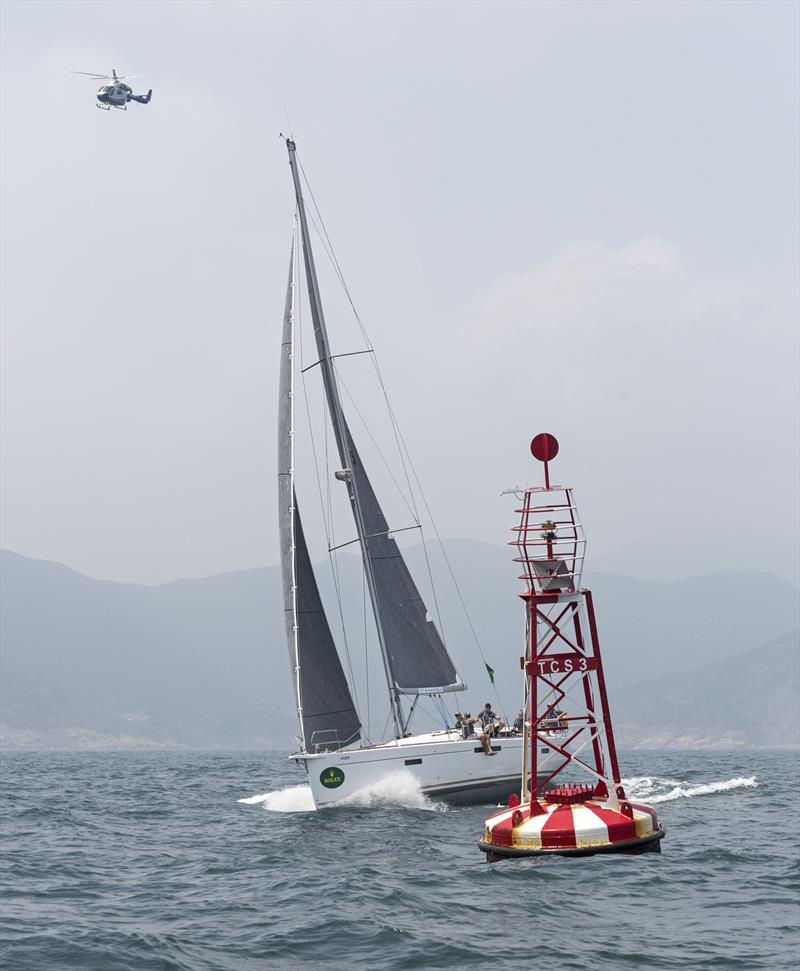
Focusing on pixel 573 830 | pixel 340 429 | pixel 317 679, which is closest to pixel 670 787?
pixel 317 679

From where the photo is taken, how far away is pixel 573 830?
77.5ft

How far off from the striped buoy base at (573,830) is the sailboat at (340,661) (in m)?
13.2

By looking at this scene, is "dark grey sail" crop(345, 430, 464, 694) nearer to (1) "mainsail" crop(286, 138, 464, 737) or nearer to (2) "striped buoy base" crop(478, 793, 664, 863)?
(1) "mainsail" crop(286, 138, 464, 737)

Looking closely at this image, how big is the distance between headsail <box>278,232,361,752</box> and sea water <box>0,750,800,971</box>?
270 centimetres

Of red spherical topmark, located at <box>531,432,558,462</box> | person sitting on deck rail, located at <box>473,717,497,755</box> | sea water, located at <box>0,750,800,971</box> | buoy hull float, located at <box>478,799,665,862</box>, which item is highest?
red spherical topmark, located at <box>531,432,558,462</box>

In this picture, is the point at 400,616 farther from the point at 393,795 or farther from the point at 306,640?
the point at 393,795

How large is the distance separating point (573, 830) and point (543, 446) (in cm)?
835

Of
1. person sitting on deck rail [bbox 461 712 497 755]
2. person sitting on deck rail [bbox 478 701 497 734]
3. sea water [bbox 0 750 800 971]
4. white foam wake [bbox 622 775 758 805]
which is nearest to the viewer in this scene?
sea water [bbox 0 750 800 971]

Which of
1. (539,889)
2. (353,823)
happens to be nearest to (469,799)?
(353,823)

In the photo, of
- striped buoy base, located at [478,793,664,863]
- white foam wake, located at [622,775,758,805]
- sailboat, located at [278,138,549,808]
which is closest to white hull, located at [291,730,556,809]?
sailboat, located at [278,138,549,808]

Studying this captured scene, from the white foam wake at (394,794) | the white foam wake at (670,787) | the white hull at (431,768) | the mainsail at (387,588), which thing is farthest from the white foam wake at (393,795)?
the white foam wake at (670,787)

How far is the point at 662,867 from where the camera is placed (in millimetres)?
24203

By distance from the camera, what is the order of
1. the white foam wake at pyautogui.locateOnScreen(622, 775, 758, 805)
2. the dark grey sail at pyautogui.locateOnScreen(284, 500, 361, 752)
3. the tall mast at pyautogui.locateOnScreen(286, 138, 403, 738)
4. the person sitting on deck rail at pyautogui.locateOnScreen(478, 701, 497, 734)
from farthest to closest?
the white foam wake at pyautogui.locateOnScreen(622, 775, 758, 805) → the tall mast at pyautogui.locateOnScreen(286, 138, 403, 738) → the person sitting on deck rail at pyautogui.locateOnScreen(478, 701, 497, 734) → the dark grey sail at pyautogui.locateOnScreen(284, 500, 361, 752)

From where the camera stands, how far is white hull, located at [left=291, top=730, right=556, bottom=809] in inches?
1487
